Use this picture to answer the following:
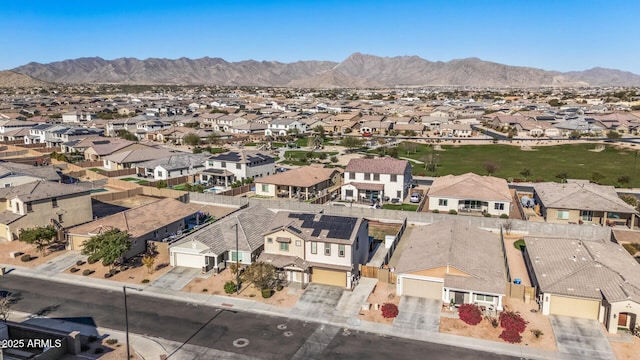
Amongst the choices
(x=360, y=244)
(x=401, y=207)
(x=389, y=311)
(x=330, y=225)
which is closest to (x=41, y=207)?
(x=330, y=225)

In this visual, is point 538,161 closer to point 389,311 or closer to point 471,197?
point 471,197

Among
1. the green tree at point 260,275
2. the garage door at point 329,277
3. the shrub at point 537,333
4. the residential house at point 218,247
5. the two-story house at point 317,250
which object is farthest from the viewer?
the residential house at point 218,247

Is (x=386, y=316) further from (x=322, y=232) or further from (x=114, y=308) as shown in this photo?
(x=114, y=308)

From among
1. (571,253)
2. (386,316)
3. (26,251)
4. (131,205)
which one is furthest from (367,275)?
(131,205)

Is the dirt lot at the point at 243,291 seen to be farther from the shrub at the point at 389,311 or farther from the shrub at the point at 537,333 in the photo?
the shrub at the point at 537,333

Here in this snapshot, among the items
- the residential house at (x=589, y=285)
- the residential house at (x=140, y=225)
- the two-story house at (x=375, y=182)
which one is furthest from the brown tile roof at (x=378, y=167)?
the residential house at (x=589, y=285)

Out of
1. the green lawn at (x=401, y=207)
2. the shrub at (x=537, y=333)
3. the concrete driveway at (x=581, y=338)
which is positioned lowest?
the concrete driveway at (x=581, y=338)
